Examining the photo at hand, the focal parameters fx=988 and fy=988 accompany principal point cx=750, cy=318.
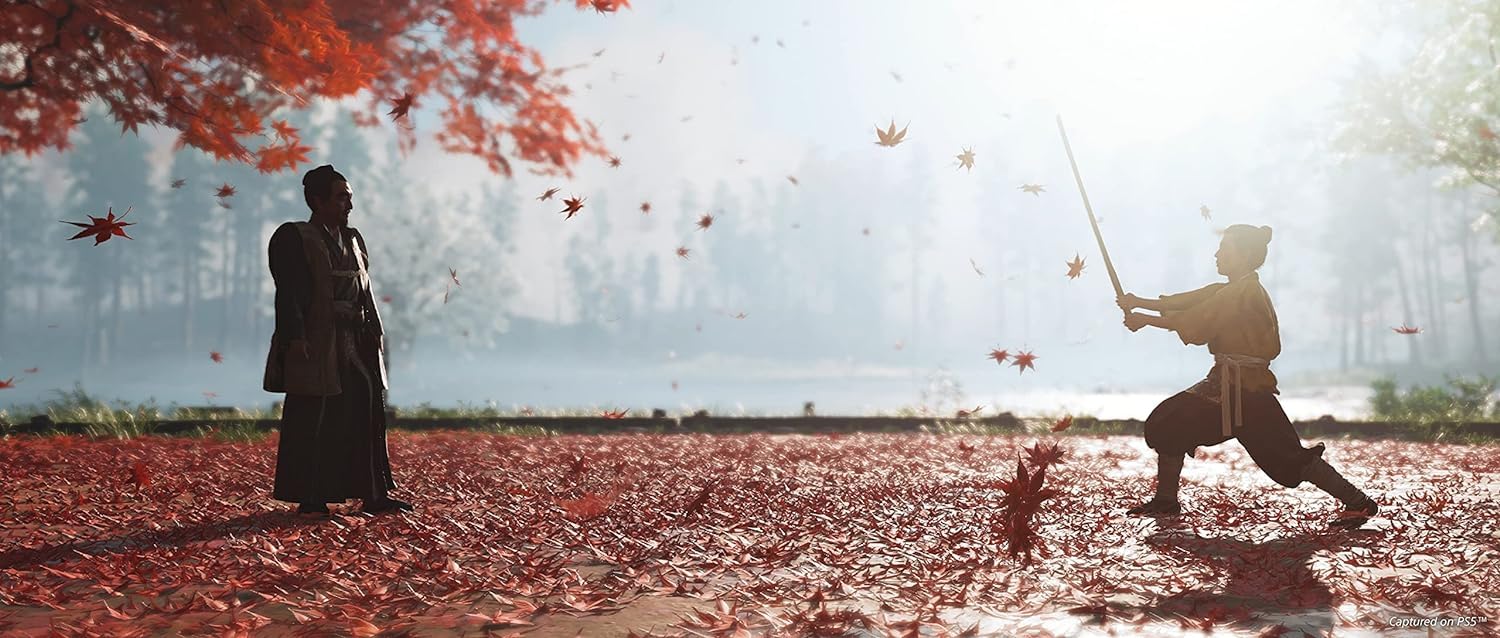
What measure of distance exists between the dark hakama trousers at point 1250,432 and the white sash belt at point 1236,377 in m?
0.04

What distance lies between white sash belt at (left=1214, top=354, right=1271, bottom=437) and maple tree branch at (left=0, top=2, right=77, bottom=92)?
11.3m

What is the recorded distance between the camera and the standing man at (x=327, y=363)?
596 centimetres

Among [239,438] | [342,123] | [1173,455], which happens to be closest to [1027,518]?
[1173,455]

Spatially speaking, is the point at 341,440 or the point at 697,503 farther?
the point at 697,503

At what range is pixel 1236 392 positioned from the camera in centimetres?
620

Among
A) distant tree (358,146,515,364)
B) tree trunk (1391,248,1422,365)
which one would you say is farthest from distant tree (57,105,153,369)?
tree trunk (1391,248,1422,365)

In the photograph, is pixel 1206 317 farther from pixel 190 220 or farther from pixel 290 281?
pixel 190 220

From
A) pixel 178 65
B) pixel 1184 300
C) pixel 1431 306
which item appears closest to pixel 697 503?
pixel 1184 300

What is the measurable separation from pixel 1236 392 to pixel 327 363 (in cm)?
565

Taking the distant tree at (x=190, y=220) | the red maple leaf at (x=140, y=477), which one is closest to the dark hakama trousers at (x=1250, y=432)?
the red maple leaf at (x=140, y=477)

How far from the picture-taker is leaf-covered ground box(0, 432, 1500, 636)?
157 inches

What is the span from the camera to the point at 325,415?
626 centimetres

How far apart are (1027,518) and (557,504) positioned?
11.0 ft

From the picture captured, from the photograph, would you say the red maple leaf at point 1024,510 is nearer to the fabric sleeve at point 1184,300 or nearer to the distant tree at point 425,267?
the fabric sleeve at point 1184,300
